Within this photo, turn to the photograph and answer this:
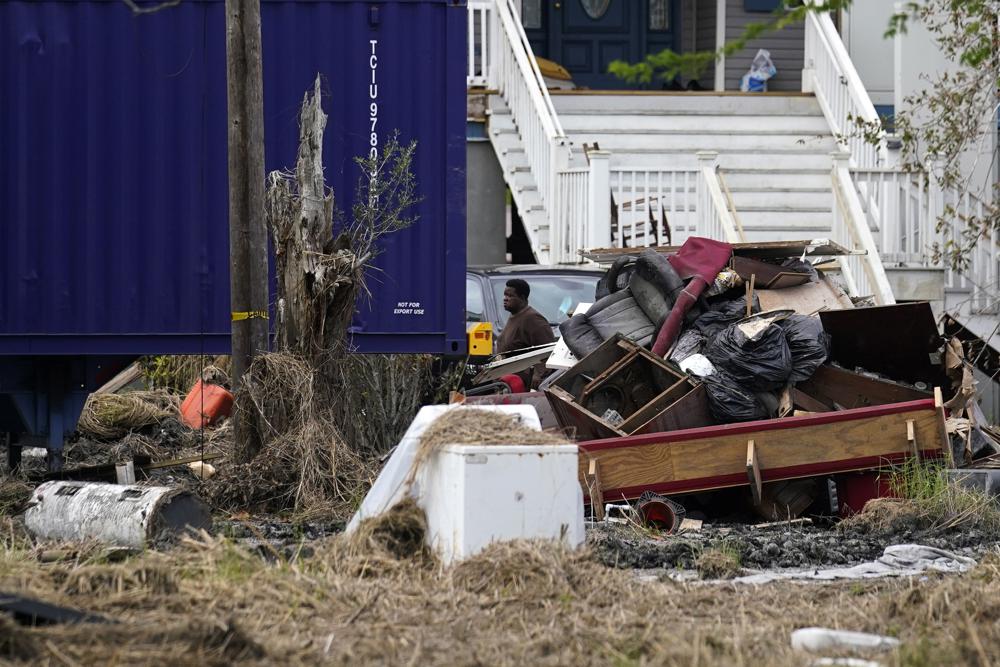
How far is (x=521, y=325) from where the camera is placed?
506 inches

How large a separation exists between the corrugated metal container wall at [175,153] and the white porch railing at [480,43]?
788 centimetres

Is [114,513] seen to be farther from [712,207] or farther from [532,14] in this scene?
[532,14]

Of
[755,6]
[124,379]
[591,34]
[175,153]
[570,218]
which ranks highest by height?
[755,6]

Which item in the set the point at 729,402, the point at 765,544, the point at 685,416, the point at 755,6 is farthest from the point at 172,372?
the point at 755,6

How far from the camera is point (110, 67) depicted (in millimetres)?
10086

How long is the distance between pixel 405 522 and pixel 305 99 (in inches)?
151

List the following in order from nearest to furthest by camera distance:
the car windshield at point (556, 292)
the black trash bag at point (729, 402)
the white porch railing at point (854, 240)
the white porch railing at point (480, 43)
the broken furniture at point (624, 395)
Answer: the broken furniture at point (624, 395), the black trash bag at point (729, 402), the car windshield at point (556, 292), the white porch railing at point (854, 240), the white porch railing at point (480, 43)

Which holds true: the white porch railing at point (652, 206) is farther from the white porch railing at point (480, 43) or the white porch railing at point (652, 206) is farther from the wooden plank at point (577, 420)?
the wooden plank at point (577, 420)

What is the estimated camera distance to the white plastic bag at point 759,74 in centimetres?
1991

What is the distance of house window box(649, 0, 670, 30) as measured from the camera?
2123 centimetres

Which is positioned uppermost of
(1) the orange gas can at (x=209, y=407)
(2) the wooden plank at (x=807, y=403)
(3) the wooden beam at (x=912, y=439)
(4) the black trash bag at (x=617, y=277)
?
(4) the black trash bag at (x=617, y=277)

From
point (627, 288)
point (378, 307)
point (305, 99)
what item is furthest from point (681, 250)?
point (305, 99)

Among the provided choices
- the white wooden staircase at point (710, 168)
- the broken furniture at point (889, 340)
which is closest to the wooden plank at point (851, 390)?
the broken furniture at point (889, 340)

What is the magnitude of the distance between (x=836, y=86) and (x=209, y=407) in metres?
9.46
